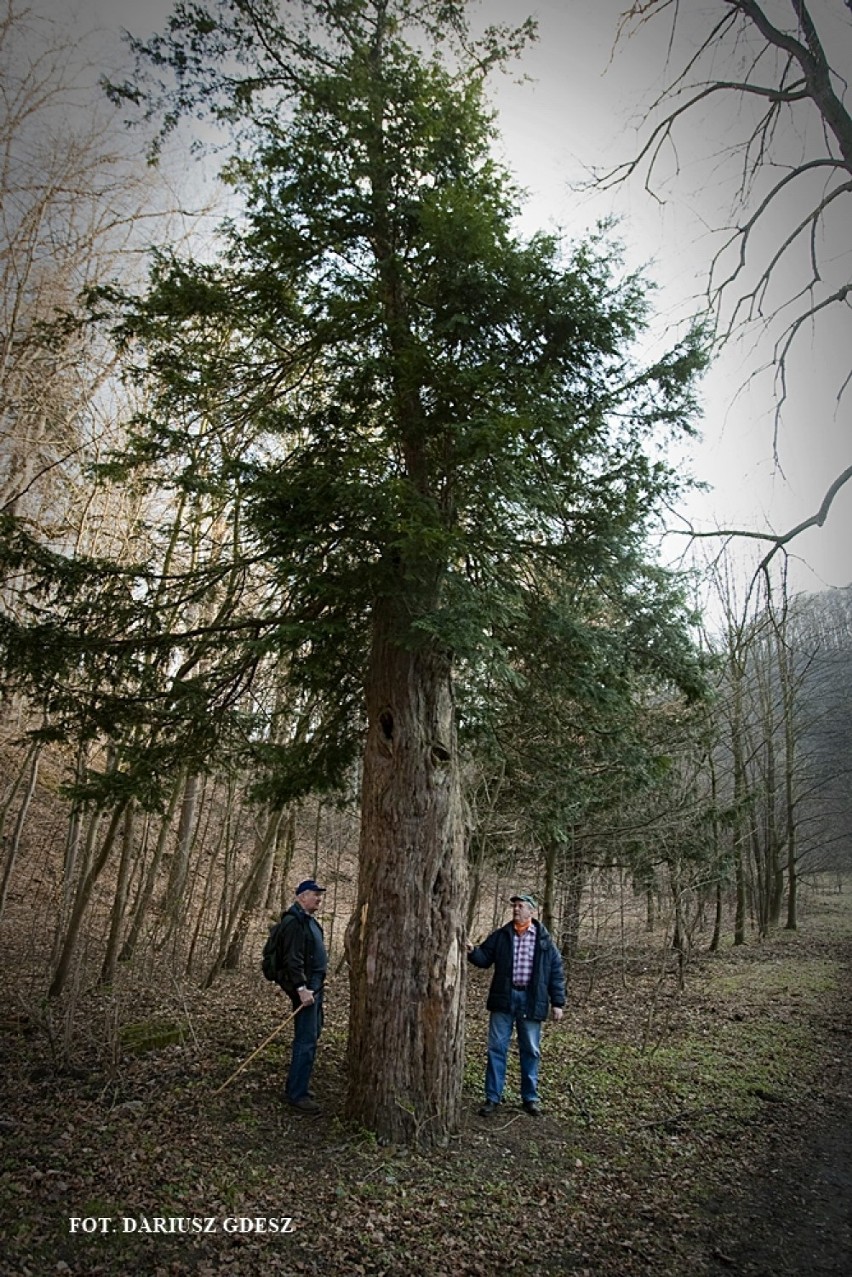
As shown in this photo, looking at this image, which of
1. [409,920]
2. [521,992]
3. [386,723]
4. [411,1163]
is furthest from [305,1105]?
[386,723]

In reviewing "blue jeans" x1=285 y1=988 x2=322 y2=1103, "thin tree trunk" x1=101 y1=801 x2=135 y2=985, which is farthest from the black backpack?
"thin tree trunk" x1=101 y1=801 x2=135 y2=985

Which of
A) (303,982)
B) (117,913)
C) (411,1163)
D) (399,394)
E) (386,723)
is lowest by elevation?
(411,1163)

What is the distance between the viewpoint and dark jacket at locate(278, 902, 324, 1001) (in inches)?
240

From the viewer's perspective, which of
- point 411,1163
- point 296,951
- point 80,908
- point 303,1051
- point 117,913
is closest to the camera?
point 411,1163

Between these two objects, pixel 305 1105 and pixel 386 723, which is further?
pixel 386 723

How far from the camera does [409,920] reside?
18.8 feet

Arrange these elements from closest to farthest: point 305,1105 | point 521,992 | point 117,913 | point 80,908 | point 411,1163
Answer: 1. point 411,1163
2. point 305,1105
3. point 521,992
4. point 80,908
5. point 117,913

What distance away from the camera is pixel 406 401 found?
6.07 metres

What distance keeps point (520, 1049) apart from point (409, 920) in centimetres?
180

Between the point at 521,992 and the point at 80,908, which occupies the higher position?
the point at 80,908

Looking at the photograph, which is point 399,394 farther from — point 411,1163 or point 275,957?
point 411,1163

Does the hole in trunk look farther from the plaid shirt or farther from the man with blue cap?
the plaid shirt

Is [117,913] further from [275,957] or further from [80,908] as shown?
[275,957]

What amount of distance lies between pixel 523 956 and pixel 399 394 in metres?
5.01
